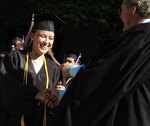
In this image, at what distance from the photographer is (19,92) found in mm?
2969

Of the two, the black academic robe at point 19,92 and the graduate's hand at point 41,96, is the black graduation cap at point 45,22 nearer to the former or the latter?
the black academic robe at point 19,92

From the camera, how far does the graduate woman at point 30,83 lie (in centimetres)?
297

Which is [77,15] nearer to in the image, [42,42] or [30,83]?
[42,42]

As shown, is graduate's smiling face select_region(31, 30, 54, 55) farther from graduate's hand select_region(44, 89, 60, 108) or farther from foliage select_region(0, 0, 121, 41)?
foliage select_region(0, 0, 121, 41)

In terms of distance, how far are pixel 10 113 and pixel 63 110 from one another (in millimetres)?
1275

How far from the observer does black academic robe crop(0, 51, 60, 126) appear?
2.97 m

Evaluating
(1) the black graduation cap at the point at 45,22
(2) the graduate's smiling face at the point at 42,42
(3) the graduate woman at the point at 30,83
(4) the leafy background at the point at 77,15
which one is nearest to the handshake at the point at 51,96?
(3) the graduate woman at the point at 30,83

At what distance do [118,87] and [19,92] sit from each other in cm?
151

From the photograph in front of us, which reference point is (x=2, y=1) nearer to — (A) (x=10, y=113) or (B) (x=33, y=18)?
(B) (x=33, y=18)

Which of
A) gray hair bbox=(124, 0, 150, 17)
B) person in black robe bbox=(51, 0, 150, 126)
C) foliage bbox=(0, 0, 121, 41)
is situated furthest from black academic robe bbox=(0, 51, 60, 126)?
foliage bbox=(0, 0, 121, 41)

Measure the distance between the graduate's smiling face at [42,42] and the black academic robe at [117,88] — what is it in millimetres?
1452

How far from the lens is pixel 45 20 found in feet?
12.2

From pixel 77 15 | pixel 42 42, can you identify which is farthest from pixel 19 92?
pixel 77 15

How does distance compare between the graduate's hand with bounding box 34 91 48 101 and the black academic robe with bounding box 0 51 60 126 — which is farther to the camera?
the black academic robe with bounding box 0 51 60 126
